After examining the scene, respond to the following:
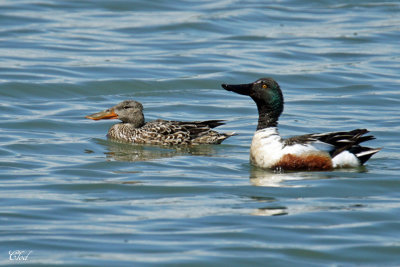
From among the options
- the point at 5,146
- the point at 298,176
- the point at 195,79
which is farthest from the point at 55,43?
the point at 298,176

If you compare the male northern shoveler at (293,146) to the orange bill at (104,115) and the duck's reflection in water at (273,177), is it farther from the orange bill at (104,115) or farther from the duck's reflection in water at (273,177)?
the orange bill at (104,115)

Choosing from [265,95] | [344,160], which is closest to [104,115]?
[265,95]

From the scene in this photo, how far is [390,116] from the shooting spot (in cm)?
1493

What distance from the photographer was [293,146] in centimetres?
1099

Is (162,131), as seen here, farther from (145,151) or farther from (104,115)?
(104,115)

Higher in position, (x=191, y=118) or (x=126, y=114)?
(x=126, y=114)

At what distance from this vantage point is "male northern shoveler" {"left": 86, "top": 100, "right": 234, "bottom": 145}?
42.9ft

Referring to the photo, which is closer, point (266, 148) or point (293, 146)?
point (293, 146)

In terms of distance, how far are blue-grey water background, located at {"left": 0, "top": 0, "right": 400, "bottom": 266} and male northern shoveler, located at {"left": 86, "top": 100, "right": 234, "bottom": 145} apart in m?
0.17

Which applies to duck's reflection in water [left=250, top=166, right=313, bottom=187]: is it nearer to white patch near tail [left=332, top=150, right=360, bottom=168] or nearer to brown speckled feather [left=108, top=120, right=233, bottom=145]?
white patch near tail [left=332, top=150, right=360, bottom=168]
